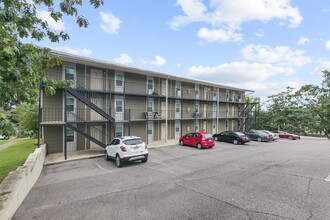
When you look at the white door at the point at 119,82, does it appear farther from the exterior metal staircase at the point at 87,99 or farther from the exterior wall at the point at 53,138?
the exterior wall at the point at 53,138

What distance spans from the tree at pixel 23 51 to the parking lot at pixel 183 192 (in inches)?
138

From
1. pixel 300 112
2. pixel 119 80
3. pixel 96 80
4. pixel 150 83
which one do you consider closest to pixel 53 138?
pixel 96 80

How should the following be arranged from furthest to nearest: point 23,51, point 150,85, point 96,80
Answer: point 150,85
point 96,80
point 23,51

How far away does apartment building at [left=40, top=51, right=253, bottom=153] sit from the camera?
1374 centimetres

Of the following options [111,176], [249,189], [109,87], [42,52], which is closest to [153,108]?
[109,87]

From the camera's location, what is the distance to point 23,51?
338cm

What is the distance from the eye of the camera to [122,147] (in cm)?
1042

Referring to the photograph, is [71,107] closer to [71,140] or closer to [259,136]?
[71,140]

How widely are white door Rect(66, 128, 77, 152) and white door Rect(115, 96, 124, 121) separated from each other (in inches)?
153

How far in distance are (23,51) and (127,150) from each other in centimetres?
775

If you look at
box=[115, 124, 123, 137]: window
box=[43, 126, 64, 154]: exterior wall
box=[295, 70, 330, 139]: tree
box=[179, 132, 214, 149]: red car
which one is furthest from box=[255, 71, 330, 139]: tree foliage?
box=[43, 126, 64, 154]: exterior wall

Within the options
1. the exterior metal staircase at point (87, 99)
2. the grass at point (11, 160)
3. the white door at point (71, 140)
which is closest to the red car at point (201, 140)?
the exterior metal staircase at point (87, 99)

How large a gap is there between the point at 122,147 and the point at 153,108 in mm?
10275

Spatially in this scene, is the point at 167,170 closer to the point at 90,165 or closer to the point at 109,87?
the point at 90,165
